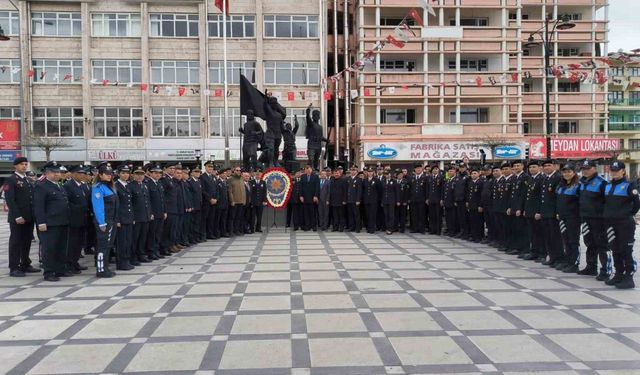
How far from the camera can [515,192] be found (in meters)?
9.85

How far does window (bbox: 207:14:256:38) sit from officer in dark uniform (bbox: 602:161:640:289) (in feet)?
93.7

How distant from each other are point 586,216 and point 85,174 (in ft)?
26.8

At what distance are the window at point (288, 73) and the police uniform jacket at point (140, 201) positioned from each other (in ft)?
81.3

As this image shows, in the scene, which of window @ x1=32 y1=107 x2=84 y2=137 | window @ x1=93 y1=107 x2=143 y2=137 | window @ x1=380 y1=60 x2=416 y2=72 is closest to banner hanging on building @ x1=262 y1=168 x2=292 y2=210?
window @ x1=93 y1=107 x2=143 y2=137

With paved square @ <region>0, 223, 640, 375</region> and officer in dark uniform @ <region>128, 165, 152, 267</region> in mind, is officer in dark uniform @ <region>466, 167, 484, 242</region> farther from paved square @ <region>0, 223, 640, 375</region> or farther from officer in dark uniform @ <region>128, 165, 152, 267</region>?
officer in dark uniform @ <region>128, 165, 152, 267</region>

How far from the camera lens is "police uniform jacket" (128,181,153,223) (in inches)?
350

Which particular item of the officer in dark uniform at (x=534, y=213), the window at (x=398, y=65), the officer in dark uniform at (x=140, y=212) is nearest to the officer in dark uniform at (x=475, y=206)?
the officer in dark uniform at (x=534, y=213)

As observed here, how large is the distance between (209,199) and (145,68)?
23.1 metres

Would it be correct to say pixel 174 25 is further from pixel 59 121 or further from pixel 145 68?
pixel 59 121

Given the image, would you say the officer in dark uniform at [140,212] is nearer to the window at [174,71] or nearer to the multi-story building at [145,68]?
the multi-story building at [145,68]

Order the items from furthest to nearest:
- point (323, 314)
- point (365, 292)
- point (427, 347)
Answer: point (365, 292)
point (323, 314)
point (427, 347)

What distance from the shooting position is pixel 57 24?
32.0m

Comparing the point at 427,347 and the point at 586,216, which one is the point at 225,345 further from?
the point at 586,216

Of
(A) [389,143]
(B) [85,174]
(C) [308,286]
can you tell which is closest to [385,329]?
(C) [308,286]
